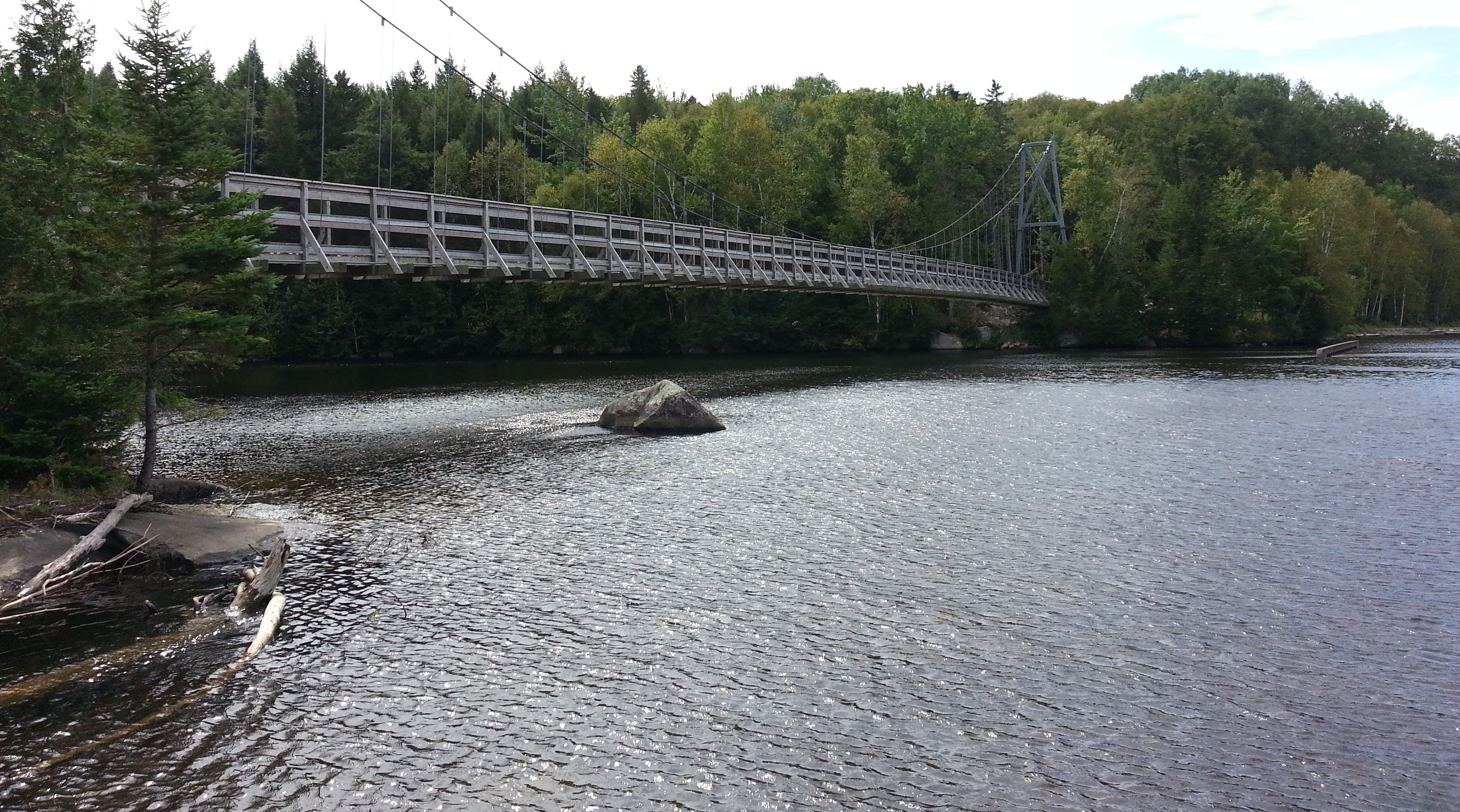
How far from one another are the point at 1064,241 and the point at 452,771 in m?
78.2

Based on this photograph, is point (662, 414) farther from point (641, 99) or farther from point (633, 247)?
point (641, 99)

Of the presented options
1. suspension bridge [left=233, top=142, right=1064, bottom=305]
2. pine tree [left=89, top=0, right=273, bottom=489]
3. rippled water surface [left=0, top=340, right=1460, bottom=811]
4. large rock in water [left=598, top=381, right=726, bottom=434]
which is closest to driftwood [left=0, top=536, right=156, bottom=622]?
rippled water surface [left=0, top=340, right=1460, bottom=811]

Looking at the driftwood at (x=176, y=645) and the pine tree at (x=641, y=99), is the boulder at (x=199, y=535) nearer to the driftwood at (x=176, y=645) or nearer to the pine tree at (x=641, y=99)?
the driftwood at (x=176, y=645)

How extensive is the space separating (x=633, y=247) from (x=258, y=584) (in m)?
27.0

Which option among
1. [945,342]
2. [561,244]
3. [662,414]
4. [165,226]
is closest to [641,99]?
[945,342]

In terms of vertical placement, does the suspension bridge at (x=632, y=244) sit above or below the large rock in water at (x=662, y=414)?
above

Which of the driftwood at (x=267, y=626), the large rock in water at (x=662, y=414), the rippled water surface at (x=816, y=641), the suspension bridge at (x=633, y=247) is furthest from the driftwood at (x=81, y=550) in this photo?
the large rock in water at (x=662, y=414)

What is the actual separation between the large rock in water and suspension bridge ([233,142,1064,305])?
4949mm

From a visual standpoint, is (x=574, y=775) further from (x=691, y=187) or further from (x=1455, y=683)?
(x=691, y=187)

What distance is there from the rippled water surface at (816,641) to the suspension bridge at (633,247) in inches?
217

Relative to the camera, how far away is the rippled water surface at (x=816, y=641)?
8906mm

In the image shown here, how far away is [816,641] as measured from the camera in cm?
1229

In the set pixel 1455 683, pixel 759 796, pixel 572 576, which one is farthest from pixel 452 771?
pixel 1455 683

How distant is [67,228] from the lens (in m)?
17.3
